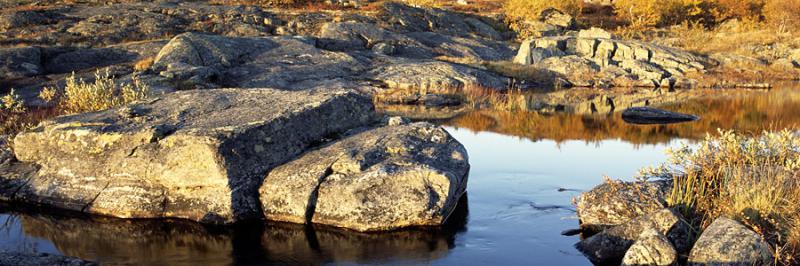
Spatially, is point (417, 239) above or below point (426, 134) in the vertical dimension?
below

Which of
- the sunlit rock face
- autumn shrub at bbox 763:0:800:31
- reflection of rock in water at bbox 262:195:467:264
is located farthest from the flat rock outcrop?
reflection of rock in water at bbox 262:195:467:264

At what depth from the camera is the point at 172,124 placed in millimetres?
12156

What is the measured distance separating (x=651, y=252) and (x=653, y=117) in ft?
62.1

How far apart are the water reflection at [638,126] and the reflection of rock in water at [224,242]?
12.0m

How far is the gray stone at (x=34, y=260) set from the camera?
8000mm

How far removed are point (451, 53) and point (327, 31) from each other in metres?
10.3

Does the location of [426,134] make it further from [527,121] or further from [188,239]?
[527,121]

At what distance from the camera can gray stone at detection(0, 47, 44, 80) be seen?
100 ft

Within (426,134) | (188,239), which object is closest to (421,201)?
(426,134)

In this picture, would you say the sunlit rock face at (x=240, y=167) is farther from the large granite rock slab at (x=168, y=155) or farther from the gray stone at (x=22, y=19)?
the gray stone at (x=22, y=19)

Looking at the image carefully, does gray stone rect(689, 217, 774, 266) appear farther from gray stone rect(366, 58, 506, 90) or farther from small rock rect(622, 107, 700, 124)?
gray stone rect(366, 58, 506, 90)

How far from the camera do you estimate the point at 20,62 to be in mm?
31906

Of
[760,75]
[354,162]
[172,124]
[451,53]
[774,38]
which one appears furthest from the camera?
[774,38]

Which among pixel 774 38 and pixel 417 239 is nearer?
pixel 417 239
